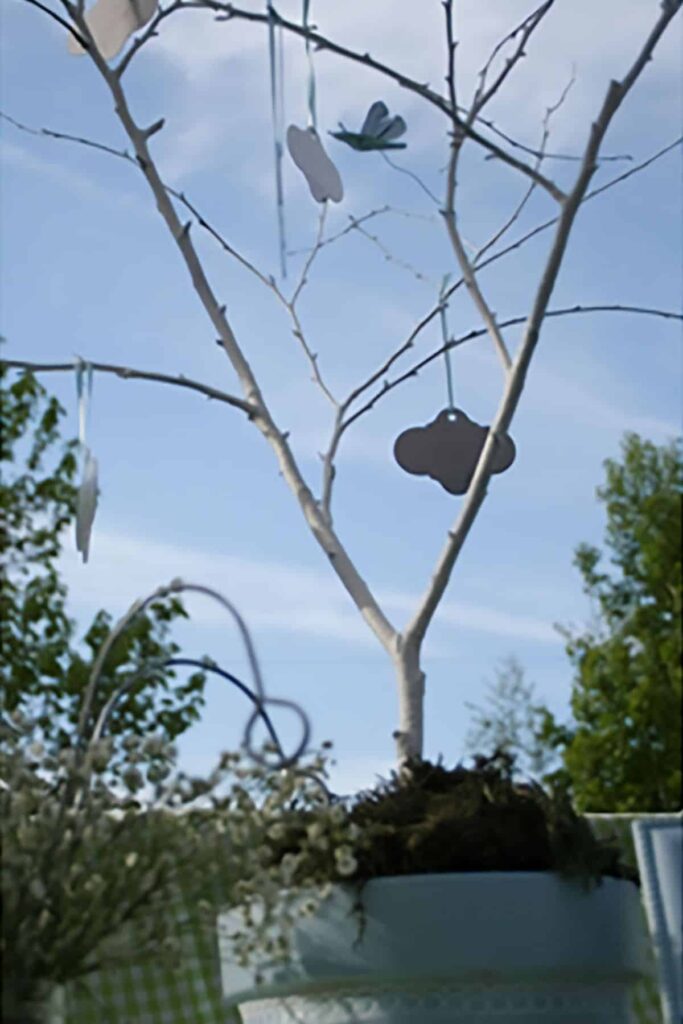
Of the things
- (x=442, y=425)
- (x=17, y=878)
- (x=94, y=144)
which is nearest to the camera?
(x=17, y=878)

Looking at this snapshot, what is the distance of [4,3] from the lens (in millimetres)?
2088

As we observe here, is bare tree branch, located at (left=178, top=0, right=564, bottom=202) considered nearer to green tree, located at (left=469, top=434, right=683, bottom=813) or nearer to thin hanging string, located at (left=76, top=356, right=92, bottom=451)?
thin hanging string, located at (left=76, top=356, right=92, bottom=451)

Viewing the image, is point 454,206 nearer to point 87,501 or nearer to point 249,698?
point 87,501

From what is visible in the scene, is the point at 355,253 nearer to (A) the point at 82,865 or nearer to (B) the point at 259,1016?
(B) the point at 259,1016

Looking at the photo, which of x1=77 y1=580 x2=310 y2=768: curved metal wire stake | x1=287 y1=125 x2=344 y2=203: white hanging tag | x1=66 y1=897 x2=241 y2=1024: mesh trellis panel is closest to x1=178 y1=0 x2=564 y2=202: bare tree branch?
x1=287 y1=125 x2=344 y2=203: white hanging tag

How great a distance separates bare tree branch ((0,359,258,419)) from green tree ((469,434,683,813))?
7980mm

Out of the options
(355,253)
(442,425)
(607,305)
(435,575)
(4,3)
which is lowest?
(435,575)


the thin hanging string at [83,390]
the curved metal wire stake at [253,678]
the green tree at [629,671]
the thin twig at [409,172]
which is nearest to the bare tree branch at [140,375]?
the thin hanging string at [83,390]

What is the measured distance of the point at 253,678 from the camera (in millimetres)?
1204

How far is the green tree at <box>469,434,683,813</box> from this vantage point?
10.0m

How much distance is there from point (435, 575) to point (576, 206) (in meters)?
0.42

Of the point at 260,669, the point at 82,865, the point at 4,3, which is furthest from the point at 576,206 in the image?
the point at 4,3

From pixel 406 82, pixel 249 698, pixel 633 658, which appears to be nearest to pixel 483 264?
pixel 406 82

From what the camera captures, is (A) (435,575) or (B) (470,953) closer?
(B) (470,953)
